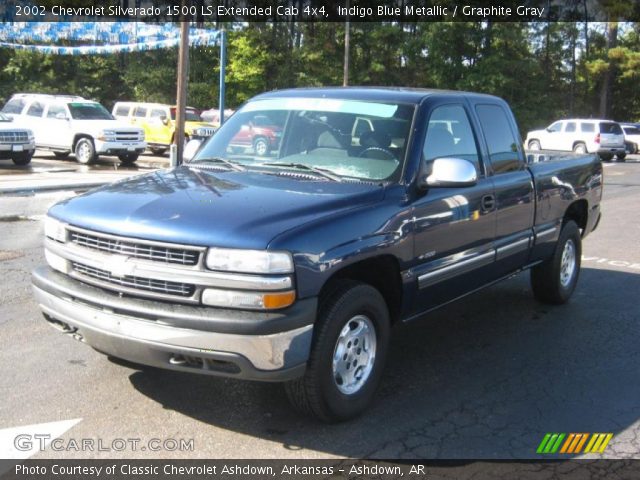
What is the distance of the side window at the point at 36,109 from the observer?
872 inches

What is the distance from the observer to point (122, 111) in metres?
27.0

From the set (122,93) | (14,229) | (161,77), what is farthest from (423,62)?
(14,229)

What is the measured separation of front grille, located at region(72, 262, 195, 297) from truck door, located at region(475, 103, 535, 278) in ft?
8.79

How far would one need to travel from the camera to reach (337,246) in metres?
3.60

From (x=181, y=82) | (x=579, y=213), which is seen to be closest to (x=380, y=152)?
(x=579, y=213)

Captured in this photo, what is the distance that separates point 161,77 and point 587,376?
43040 millimetres

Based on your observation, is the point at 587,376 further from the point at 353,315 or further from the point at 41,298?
the point at 41,298

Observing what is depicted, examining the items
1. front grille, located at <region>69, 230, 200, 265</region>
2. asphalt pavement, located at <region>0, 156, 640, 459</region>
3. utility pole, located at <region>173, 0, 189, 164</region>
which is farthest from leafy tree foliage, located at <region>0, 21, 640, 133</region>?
front grille, located at <region>69, 230, 200, 265</region>

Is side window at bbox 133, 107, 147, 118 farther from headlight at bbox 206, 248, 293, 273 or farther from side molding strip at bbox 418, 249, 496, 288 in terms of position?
headlight at bbox 206, 248, 293, 273

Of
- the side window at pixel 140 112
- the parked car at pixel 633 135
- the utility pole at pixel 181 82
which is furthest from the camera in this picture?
the parked car at pixel 633 135

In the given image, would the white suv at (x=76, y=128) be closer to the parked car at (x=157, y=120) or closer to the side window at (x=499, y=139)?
the parked car at (x=157, y=120)

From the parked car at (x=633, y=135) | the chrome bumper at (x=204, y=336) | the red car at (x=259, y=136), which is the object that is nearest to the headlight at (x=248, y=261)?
the chrome bumper at (x=204, y=336)

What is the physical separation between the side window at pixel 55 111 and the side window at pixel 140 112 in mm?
4940

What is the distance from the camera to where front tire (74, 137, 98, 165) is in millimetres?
21109
